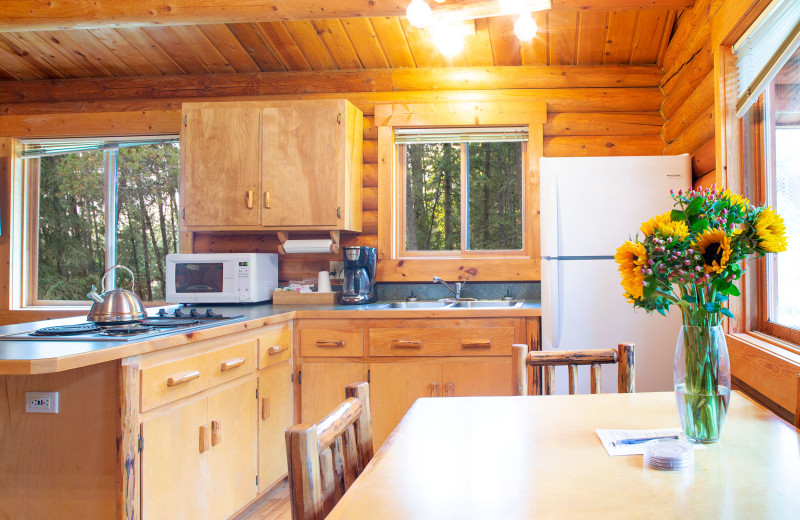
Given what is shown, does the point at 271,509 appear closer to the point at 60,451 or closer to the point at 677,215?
the point at 60,451

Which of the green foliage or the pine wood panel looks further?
the green foliage

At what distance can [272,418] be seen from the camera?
8.67 ft

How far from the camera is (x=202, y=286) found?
3.28 metres

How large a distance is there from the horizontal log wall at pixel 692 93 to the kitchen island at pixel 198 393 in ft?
3.54

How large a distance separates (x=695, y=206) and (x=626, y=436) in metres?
0.45

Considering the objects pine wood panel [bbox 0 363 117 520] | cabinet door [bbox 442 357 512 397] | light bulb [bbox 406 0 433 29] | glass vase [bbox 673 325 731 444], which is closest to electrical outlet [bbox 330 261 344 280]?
cabinet door [bbox 442 357 512 397]

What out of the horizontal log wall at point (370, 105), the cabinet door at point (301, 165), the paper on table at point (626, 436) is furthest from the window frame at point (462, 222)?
the paper on table at point (626, 436)

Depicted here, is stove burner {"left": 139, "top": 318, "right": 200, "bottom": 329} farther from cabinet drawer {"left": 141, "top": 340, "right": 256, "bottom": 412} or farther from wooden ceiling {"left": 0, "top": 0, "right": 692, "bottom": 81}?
wooden ceiling {"left": 0, "top": 0, "right": 692, "bottom": 81}

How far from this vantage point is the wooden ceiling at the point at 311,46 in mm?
3236

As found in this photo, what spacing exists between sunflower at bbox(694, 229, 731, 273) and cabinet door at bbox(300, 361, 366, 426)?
6.78ft

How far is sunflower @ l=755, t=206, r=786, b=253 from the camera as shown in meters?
1.00

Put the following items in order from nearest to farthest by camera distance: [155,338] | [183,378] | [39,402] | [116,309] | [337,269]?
[39,402] → [155,338] → [183,378] → [116,309] → [337,269]

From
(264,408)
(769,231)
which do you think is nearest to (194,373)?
(264,408)

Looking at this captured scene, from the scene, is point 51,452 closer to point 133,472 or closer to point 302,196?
point 133,472
